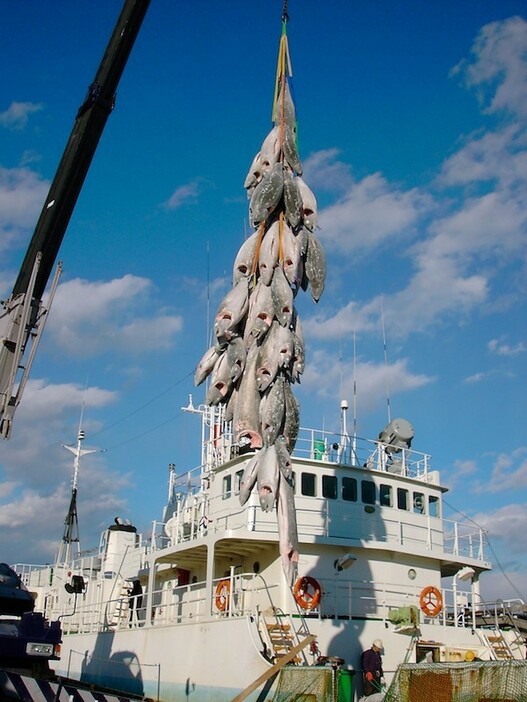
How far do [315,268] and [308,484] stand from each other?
8969mm

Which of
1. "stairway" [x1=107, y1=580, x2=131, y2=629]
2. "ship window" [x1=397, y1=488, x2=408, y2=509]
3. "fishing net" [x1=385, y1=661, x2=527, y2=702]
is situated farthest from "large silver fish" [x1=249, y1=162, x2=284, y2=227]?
"stairway" [x1=107, y1=580, x2=131, y2=629]

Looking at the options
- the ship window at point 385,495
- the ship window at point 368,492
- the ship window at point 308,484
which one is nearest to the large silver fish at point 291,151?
the ship window at point 308,484

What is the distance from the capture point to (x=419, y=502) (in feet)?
82.8

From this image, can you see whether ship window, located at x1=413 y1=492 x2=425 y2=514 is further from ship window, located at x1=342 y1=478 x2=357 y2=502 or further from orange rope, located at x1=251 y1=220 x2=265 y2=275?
orange rope, located at x1=251 y1=220 x2=265 y2=275

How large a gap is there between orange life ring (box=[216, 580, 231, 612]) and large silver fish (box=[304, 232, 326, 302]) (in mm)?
8965

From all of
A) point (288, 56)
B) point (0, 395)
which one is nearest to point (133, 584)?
point (0, 395)

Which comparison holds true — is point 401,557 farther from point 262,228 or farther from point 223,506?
point 262,228

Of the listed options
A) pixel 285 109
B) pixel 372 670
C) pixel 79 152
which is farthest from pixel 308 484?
pixel 79 152

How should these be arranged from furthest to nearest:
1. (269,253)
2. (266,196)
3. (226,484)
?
(226,484) → (266,196) → (269,253)

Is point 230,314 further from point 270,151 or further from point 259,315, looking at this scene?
point 270,151

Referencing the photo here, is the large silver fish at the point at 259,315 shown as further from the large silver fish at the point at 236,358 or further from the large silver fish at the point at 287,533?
the large silver fish at the point at 287,533

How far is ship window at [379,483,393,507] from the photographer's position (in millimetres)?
24156

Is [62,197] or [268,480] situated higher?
[62,197]

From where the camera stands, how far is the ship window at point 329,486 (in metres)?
23.2
